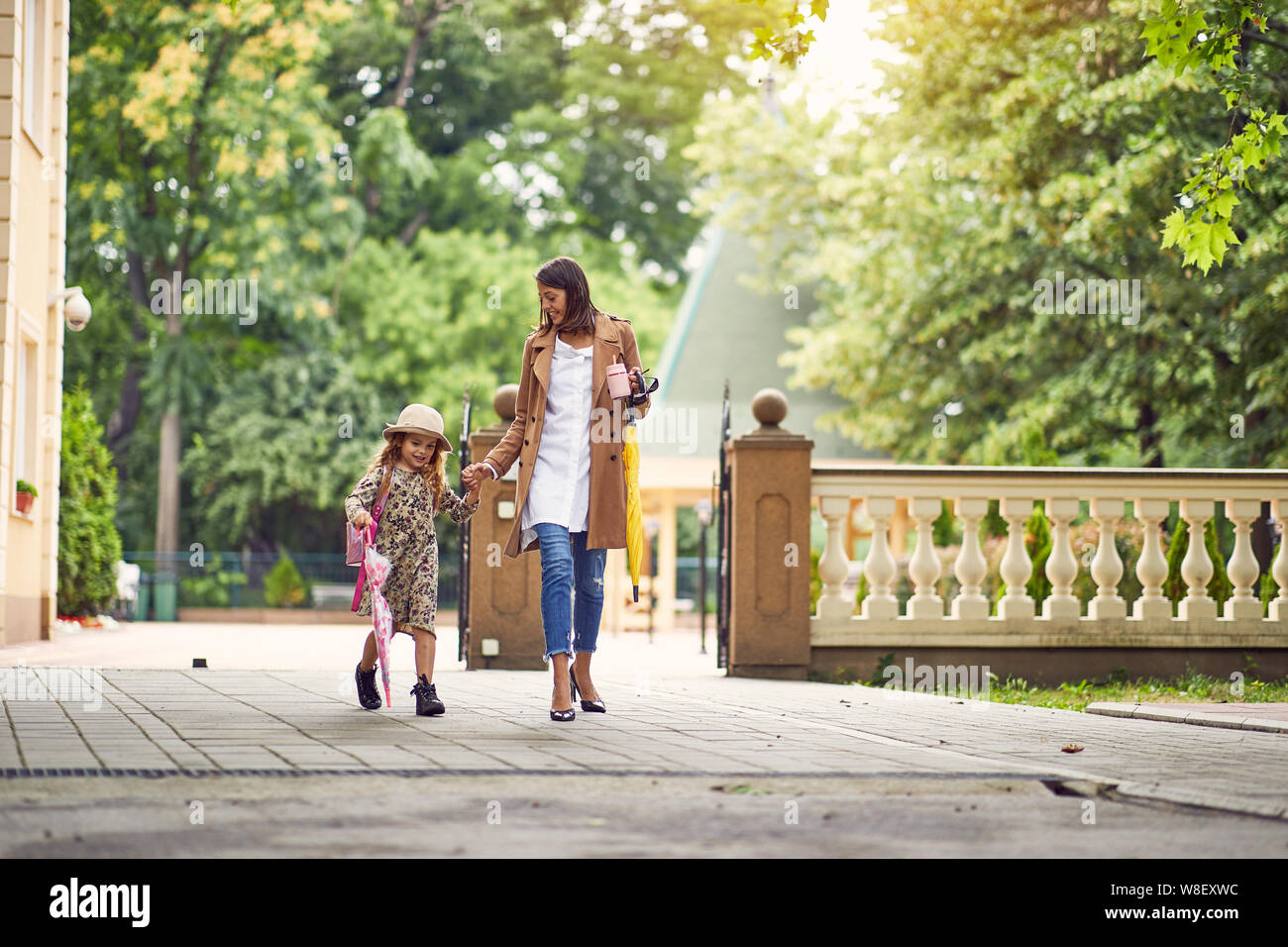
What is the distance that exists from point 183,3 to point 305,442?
913cm

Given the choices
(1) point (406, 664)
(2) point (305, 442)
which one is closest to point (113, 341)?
(2) point (305, 442)

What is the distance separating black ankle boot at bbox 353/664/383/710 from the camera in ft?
24.1

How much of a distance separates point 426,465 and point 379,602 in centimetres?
75

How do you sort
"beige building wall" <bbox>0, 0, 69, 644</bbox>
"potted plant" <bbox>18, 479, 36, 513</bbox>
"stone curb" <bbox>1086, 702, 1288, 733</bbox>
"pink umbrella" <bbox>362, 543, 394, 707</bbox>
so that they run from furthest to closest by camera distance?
"potted plant" <bbox>18, 479, 36, 513</bbox>, "beige building wall" <bbox>0, 0, 69, 644</bbox>, "stone curb" <bbox>1086, 702, 1288, 733</bbox>, "pink umbrella" <bbox>362, 543, 394, 707</bbox>

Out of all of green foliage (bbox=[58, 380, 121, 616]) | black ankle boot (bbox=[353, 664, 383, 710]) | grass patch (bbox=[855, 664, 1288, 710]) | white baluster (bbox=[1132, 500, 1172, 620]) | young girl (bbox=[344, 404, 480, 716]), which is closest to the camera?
young girl (bbox=[344, 404, 480, 716])

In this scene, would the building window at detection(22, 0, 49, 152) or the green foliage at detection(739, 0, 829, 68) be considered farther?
the building window at detection(22, 0, 49, 152)

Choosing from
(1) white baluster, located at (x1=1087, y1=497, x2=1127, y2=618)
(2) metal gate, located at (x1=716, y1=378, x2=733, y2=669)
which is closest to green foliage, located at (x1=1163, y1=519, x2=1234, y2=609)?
(1) white baluster, located at (x1=1087, y1=497, x2=1127, y2=618)

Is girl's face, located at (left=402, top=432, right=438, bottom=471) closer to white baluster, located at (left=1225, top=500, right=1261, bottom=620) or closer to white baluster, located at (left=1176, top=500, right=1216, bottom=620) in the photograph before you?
white baluster, located at (left=1176, top=500, right=1216, bottom=620)

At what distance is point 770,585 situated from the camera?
10.6m

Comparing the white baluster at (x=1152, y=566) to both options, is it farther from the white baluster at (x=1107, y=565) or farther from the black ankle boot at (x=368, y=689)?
the black ankle boot at (x=368, y=689)

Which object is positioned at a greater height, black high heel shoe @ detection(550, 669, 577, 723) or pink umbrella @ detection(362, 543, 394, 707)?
pink umbrella @ detection(362, 543, 394, 707)

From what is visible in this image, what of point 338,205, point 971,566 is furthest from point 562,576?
point 338,205

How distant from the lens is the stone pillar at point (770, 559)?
34.8 ft

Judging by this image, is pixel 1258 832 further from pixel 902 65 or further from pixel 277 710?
pixel 902 65
